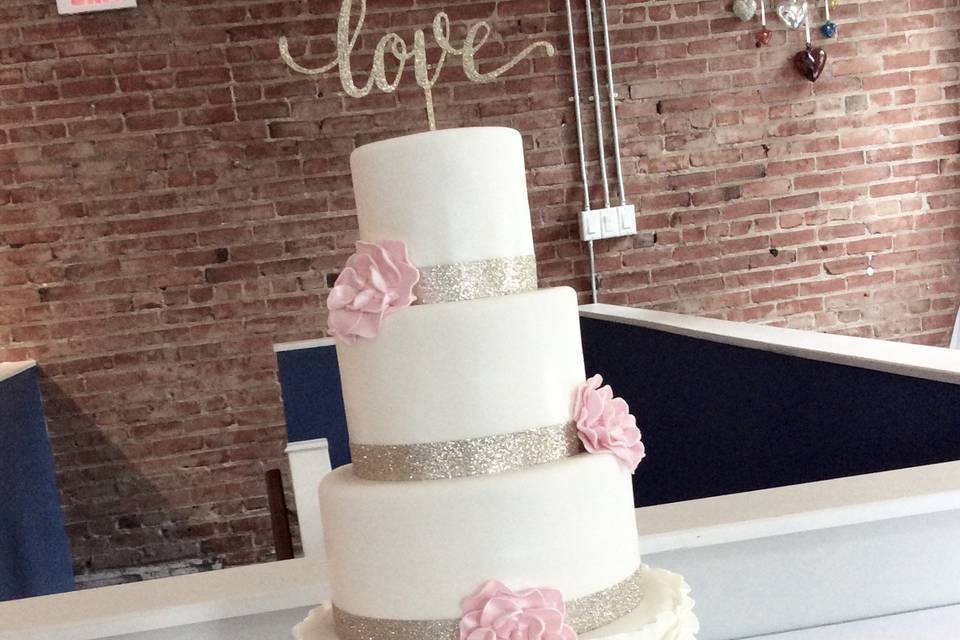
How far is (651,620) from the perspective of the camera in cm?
89

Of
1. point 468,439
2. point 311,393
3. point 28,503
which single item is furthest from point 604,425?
point 28,503

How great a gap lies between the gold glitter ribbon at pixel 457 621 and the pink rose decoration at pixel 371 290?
27 cm

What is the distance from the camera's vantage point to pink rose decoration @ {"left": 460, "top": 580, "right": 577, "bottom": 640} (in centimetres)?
84

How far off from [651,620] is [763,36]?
328 cm

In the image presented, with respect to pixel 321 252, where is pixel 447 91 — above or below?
above

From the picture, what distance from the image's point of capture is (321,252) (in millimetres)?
3596

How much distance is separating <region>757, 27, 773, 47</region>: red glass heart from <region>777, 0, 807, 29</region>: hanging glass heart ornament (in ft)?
0.24

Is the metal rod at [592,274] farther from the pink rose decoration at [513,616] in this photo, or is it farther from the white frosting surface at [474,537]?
the pink rose decoration at [513,616]

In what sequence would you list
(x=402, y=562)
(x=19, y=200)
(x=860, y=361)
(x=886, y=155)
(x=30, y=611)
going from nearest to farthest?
(x=402, y=562) < (x=30, y=611) < (x=860, y=361) < (x=19, y=200) < (x=886, y=155)

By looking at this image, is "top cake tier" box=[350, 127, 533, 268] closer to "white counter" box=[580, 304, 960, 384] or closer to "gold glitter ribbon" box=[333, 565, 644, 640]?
"gold glitter ribbon" box=[333, 565, 644, 640]

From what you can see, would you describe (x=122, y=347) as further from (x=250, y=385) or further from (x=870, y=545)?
(x=870, y=545)

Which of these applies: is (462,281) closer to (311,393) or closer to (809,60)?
(311,393)

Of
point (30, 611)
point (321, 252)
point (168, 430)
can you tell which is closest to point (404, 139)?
point (30, 611)

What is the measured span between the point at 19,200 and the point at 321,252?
1.09m
